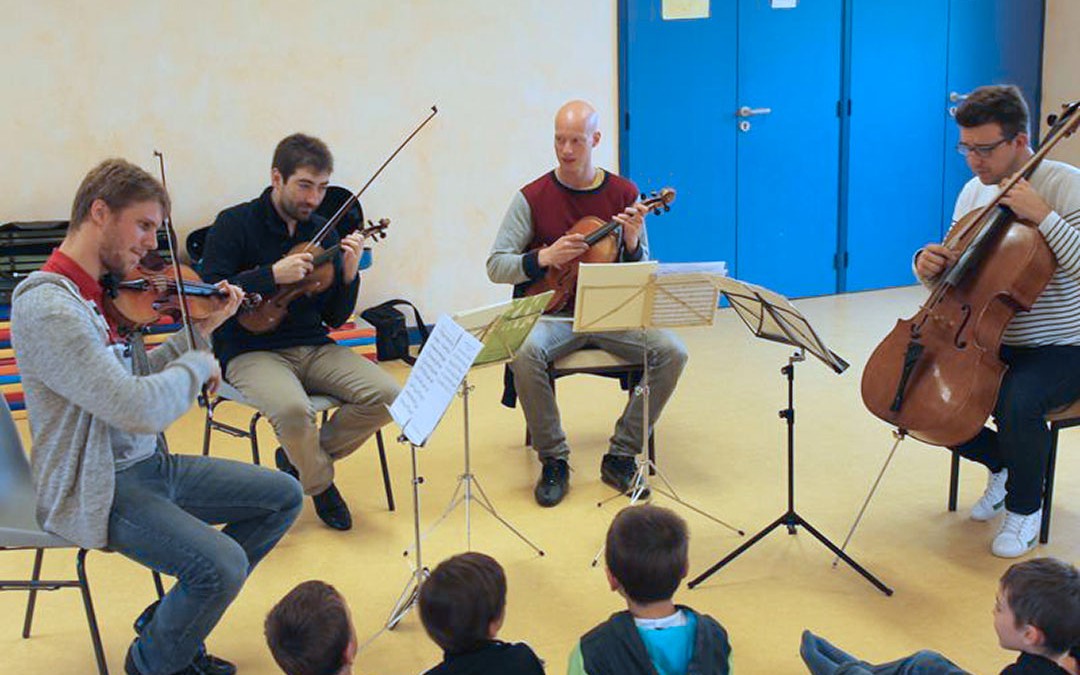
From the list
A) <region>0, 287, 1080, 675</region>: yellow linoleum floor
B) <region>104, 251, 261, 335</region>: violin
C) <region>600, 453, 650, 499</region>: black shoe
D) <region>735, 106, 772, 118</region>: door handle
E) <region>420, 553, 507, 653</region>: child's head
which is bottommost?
<region>0, 287, 1080, 675</region>: yellow linoleum floor

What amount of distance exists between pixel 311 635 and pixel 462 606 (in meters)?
0.24

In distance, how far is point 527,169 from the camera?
5594mm

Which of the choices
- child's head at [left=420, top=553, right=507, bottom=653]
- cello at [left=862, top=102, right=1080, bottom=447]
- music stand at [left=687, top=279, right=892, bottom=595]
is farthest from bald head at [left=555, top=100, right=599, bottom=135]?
child's head at [left=420, top=553, right=507, bottom=653]

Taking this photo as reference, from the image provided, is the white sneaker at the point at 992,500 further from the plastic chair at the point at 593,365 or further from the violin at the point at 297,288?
the violin at the point at 297,288

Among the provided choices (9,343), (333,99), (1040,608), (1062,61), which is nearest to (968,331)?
(1040,608)

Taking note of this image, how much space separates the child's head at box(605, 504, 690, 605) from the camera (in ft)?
5.63

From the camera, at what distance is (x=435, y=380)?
2.33 meters

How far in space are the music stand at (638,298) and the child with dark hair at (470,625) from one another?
1.28 m

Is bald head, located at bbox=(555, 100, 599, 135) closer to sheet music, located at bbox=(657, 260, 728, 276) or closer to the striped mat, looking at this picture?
sheet music, located at bbox=(657, 260, 728, 276)

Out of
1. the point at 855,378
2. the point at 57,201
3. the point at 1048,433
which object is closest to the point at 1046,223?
the point at 1048,433

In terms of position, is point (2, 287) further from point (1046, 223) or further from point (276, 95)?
point (1046, 223)

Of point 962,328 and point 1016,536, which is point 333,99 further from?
point 1016,536

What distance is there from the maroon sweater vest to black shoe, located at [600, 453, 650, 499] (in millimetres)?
772

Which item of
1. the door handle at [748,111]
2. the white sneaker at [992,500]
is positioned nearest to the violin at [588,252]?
the white sneaker at [992,500]
